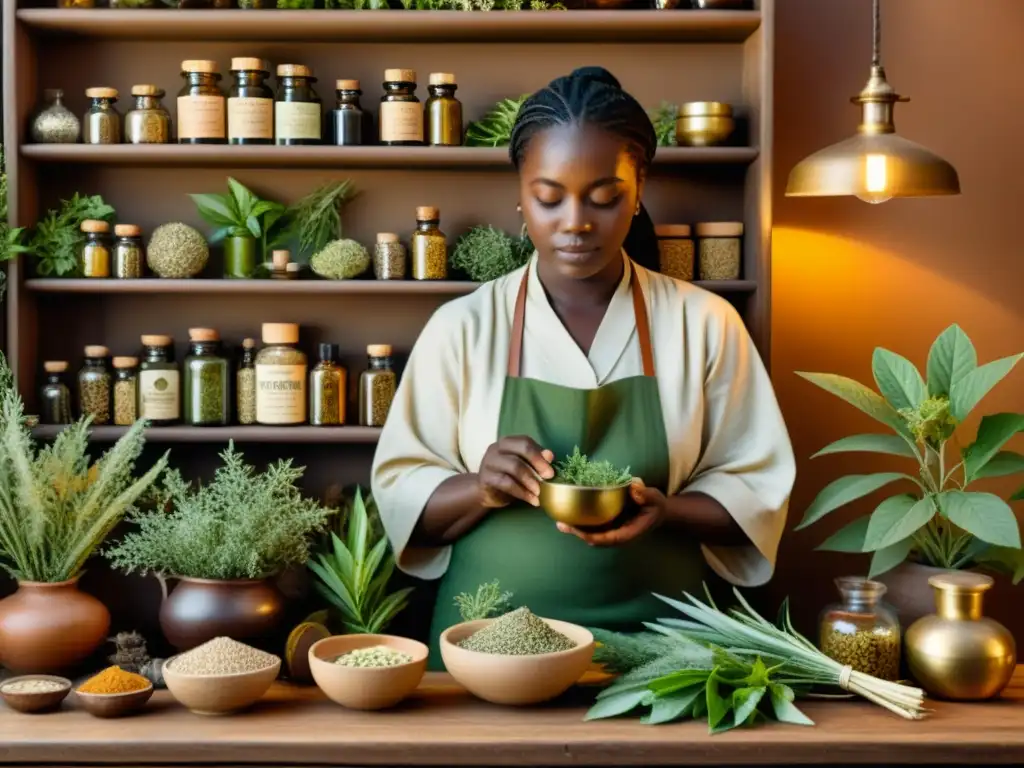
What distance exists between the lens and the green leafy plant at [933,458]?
7.02 ft

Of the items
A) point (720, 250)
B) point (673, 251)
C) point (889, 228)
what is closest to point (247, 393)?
point (673, 251)

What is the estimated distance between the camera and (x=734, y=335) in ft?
7.94

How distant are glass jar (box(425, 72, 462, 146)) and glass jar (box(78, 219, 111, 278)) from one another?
2.55 feet

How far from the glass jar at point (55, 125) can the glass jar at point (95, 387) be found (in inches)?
18.5

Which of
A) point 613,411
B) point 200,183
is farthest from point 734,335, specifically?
point 200,183

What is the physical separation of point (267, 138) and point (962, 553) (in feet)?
5.58

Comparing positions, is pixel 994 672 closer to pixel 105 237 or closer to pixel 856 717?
pixel 856 717

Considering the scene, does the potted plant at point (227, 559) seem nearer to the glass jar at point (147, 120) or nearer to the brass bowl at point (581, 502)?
the brass bowl at point (581, 502)

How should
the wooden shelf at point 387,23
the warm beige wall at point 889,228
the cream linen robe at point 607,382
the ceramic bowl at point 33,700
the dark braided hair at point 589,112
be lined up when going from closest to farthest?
the ceramic bowl at point 33,700
the dark braided hair at point 589,112
the cream linen robe at point 607,382
the wooden shelf at point 387,23
the warm beige wall at point 889,228

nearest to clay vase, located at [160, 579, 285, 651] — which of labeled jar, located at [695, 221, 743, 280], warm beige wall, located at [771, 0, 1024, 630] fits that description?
labeled jar, located at [695, 221, 743, 280]

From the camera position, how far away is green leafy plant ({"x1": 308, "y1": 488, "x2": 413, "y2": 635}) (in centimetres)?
254

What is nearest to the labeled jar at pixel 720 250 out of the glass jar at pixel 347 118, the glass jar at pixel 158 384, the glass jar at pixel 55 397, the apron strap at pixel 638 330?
the apron strap at pixel 638 330

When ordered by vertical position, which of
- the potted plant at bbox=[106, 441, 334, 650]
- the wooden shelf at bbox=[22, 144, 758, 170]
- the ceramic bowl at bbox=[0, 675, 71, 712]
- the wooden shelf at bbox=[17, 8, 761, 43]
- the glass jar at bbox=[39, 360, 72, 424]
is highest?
the wooden shelf at bbox=[17, 8, 761, 43]

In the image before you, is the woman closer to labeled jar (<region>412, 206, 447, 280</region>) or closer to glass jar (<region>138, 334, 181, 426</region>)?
labeled jar (<region>412, 206, 447, 280</region>)
